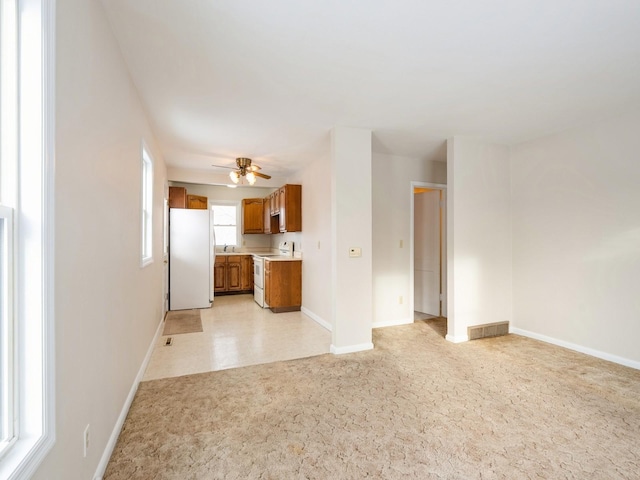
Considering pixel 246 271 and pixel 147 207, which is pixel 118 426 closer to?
pixel 147 207

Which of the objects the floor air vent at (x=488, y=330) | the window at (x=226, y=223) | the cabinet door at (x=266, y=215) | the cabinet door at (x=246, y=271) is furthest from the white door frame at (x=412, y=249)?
the window at (x=226, y=223)

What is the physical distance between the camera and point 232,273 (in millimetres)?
6723

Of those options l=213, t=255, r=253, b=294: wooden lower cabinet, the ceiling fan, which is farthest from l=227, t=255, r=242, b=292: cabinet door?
the ceiling fan

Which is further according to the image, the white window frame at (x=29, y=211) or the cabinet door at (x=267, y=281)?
the cabinet door at (x=267, y=281)

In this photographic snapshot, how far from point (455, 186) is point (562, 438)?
102 inches

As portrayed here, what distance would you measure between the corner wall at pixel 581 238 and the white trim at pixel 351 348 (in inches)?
83.9

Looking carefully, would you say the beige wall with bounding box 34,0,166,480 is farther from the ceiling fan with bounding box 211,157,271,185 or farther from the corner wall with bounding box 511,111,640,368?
the corner wall with bounding box 511,111,640,368

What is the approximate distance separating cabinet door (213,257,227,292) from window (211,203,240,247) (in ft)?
2.34

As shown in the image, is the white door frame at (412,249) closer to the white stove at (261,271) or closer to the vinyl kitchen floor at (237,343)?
the vinyl kitchen floor at (237,343)

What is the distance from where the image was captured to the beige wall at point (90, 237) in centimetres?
118

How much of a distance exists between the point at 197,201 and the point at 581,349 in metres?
6.66

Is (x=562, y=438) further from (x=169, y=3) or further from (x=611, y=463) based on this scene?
(x=169, y=3)

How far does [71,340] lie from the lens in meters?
1.25

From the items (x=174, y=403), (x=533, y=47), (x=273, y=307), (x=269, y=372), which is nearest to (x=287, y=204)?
(x=273, y=307)
